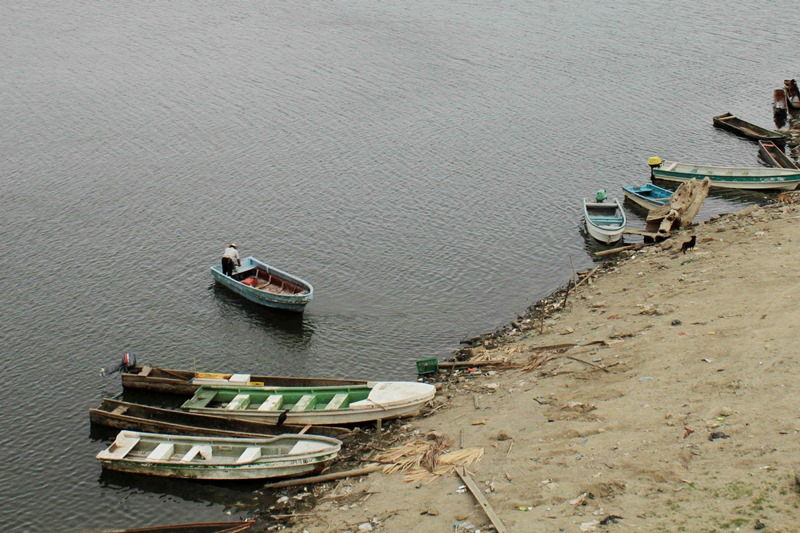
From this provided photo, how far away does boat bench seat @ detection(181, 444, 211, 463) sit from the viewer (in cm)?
2728

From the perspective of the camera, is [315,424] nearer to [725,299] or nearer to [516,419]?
[516,419]

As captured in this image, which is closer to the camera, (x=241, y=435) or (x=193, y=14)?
(x=241, y=435)

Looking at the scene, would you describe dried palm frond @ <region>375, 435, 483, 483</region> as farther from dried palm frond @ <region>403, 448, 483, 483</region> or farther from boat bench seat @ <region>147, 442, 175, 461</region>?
boat bench seat @ <region>147, 442, 175, 461</region>

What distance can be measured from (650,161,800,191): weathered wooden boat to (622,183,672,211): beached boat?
246cm

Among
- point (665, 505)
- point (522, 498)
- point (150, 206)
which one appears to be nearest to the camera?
point (665, 505)

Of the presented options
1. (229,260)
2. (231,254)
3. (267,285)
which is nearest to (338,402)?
(267,285)

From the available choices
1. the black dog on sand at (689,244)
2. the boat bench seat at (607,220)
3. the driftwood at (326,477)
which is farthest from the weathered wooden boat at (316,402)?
the boat bench seat at (607,220)

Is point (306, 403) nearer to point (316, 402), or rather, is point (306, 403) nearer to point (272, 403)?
point (316, 402)

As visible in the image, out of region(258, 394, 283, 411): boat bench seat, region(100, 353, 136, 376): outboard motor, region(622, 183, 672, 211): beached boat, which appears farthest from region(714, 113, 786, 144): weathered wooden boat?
region(100, 353, 136, 376): outboard motor

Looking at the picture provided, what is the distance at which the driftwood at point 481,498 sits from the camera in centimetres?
1998

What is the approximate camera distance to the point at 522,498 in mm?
21156

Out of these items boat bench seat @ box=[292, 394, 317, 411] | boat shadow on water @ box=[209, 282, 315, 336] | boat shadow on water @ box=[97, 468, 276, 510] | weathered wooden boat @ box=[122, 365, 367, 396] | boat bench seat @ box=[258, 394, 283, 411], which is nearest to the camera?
boat shadow on water @ box=[97, 468, 276, 510]

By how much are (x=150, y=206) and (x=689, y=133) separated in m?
37.4

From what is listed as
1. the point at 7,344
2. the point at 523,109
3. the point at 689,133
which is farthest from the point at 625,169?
the point at 7,344
